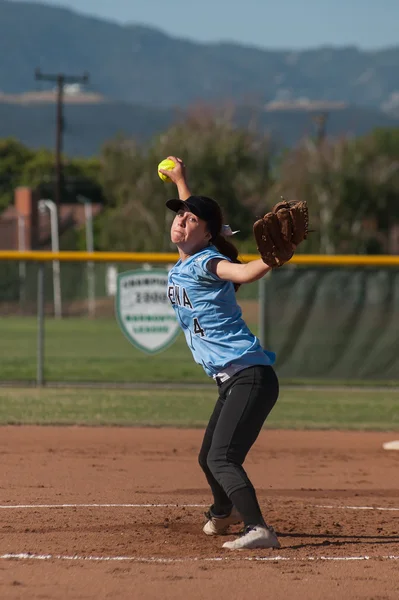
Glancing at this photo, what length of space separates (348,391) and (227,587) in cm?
1016

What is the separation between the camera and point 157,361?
18000 mm

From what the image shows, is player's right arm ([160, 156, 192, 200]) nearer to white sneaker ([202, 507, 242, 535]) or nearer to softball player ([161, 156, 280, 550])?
softball player ([161, 156, 280, 550])

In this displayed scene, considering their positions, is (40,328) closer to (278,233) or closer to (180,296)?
(180,296)

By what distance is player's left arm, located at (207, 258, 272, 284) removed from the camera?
207 inches

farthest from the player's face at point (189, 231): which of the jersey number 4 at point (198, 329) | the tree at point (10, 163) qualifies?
the tree at point (10, 163)

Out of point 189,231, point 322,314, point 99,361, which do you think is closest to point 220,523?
point 189,231

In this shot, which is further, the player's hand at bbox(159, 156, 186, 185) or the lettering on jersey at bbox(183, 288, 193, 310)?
the player's hand at bbox(159, 156, 186, 185)

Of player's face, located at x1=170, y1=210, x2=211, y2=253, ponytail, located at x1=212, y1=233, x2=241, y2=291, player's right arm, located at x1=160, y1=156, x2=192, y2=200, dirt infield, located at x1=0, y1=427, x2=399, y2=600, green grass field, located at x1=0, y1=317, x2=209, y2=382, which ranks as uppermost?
player's right arm, located at x1=160, y1=156, x2=192, y2=200

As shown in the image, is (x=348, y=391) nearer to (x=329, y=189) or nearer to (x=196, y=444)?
(x=196, y=444)

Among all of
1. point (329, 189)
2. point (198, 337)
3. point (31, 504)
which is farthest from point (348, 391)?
point (329, 189)

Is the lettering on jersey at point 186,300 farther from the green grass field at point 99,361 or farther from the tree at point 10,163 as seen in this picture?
the tree at point 10,163

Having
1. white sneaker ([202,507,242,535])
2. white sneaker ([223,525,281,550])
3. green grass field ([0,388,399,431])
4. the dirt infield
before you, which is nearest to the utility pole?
green grass field ([0,388,399,431])

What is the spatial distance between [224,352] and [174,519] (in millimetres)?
1452

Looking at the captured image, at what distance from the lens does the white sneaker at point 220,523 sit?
6.27m
